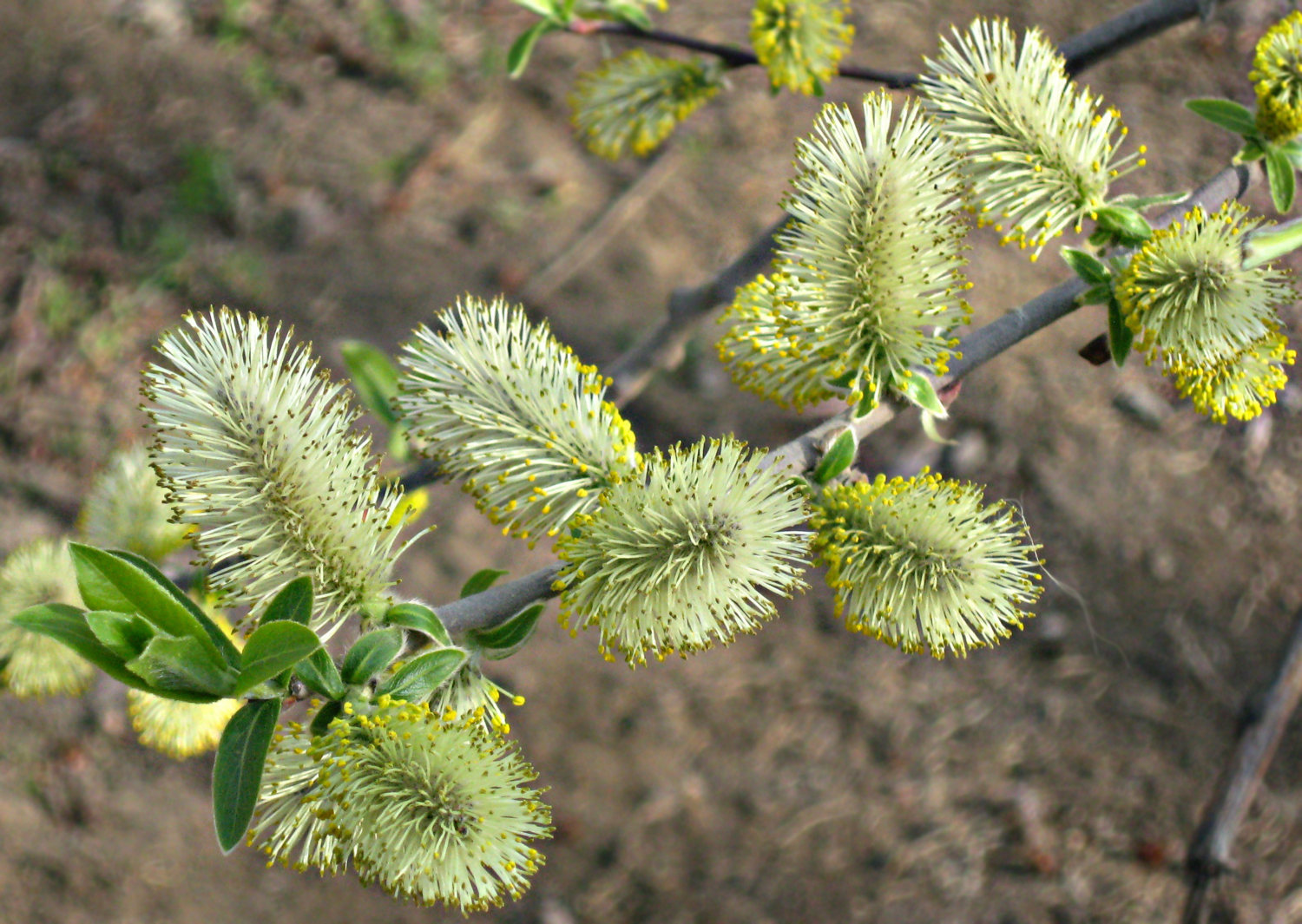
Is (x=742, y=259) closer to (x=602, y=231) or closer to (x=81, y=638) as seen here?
(x=81, y=638)

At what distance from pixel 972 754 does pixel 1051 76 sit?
2.09 m

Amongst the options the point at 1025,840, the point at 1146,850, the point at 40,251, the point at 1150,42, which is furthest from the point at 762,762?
the point at 40,251

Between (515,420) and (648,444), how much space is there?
1.89 metres

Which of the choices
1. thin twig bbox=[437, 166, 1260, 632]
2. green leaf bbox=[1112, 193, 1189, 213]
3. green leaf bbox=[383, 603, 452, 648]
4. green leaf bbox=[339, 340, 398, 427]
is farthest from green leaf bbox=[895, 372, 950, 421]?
green leaf bbox=[339, 340, 398, 427]

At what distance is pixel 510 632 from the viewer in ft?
3.64

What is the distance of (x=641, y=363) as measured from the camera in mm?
2086

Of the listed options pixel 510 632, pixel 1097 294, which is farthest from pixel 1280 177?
pixel 510 632

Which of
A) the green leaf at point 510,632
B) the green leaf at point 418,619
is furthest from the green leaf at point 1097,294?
the green leaf at point 418,619

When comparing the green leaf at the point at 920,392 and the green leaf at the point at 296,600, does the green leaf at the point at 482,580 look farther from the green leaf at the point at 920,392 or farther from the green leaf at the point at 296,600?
the green leaf at the point at 920,392

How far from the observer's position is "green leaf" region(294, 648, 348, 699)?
3.34 ft

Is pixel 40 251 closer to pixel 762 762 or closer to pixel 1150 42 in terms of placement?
pixel 762 762

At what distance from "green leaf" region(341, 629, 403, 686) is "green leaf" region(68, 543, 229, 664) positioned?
0.12 m

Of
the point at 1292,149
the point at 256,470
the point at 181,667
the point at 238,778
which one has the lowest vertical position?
the point at 238,778

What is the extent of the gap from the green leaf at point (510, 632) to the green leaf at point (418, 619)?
6 centimetres
